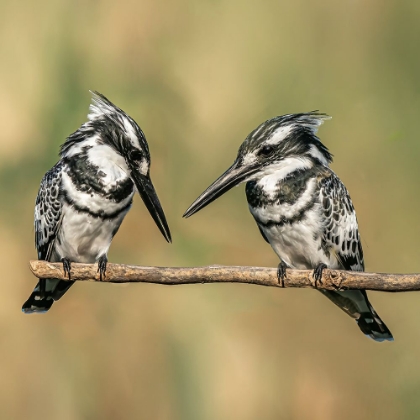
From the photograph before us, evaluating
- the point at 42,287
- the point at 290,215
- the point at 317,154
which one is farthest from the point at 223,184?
the point at 42,287

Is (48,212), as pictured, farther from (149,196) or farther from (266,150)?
(266,150)

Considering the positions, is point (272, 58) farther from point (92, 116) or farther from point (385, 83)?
point (92, 116)

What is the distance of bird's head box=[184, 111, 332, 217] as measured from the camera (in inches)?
98.1

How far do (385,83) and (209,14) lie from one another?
1.24m

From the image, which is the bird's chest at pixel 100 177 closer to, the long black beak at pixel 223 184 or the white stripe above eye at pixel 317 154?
the long black beak at pixel 223 184

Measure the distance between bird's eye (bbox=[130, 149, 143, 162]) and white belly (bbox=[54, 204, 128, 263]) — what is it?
1.24ft

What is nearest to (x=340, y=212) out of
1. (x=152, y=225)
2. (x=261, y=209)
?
(x=261, y=209)

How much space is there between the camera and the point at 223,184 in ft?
8.12

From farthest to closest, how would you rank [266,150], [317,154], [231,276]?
[317,154]
[266,150]
[231,276]

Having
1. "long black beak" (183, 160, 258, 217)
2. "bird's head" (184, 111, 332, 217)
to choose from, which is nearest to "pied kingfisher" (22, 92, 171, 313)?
"long black beak" (183, 160, 258, 217)

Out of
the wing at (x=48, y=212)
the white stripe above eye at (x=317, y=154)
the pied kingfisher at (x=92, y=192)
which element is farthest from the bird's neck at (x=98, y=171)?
the white stripe above eye at (x=317, y=154)

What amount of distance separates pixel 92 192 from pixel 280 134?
742 mm

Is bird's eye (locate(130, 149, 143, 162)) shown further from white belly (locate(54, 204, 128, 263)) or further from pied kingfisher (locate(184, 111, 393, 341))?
white belly (locate(54, 204, 128, 263))

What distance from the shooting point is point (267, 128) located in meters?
2.56
